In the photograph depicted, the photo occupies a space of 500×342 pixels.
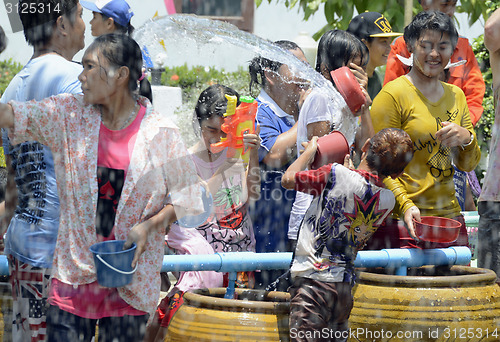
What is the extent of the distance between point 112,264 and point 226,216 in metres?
1.31

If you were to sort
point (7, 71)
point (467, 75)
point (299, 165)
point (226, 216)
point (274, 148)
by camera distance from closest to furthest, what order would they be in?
point (299, 165), point (226, 216), point (274, 148), point (467, 75), point (7, 71)

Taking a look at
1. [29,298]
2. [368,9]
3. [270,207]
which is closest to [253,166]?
[270,207]

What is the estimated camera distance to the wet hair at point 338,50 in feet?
15.9

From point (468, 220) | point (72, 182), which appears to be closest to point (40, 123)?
point (72, 182)

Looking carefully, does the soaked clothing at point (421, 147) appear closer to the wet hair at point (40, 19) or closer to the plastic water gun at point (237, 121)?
the plastic water gun at point (237, 121)

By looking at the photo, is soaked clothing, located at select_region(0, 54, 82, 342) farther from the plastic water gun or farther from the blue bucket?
the plastic water gun

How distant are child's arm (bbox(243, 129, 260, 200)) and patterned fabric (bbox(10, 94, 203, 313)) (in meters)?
0.79

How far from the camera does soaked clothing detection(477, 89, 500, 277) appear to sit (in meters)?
4.32

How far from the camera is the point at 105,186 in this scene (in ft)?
10.8

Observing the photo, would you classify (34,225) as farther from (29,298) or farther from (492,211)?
(492,211)

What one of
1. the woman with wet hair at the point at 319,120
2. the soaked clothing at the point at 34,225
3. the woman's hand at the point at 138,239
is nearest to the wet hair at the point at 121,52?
the soaked clothing at the point at 34,225

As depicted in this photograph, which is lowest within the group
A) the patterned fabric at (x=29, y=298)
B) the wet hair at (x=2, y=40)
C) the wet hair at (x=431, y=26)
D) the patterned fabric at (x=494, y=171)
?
the patterned fabric at (x=29, y=298)

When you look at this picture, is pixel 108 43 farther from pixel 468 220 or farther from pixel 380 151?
pixel 468 220

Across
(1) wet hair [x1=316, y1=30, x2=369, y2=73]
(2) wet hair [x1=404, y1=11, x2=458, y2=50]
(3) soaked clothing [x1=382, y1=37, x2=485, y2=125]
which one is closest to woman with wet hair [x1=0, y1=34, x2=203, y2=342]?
(1) wet hair [x1=316, y1=30, x2=369, y2=73]
